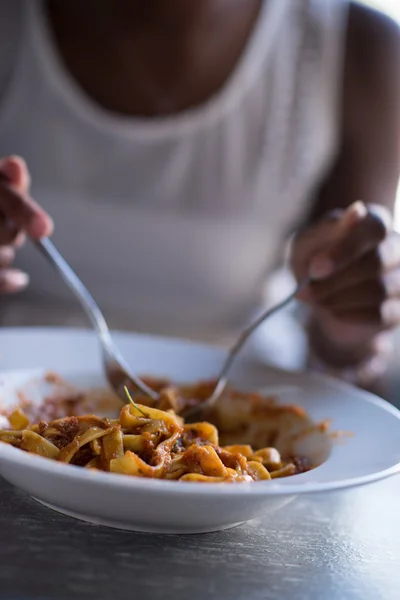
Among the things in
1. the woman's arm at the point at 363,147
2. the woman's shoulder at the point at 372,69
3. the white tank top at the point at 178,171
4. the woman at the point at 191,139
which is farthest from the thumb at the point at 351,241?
the woman's shoulder at the point at 372,69

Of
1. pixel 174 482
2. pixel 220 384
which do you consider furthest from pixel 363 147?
pixel 174 482

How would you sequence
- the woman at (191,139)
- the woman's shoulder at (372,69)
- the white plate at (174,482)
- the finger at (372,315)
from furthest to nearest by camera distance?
the woman's shoulder at (372,69) → the woman at (191,139) → the finger at (372,315) → the white plate at (174,482)

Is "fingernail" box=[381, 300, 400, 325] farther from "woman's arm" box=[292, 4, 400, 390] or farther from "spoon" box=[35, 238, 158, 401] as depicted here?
"spoon" box=[35, 238, 158, 401]

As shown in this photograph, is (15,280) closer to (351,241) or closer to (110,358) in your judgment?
(110,358)

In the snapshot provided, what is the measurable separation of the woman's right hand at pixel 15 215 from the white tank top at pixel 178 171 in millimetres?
619

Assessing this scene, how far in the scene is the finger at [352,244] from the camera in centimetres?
111

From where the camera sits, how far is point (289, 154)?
202 cm

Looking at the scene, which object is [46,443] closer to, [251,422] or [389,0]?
[251,422]

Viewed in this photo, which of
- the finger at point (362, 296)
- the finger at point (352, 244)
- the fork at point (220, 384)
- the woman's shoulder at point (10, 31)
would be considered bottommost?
the fork at point (220, 384)

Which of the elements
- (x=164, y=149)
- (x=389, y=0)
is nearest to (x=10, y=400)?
(x=164, y=149)

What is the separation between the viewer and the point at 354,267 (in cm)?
120

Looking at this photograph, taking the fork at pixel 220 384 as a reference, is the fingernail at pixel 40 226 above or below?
above

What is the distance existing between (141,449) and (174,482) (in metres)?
0.18

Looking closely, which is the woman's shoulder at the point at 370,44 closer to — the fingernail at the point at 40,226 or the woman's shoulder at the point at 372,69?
the woman's shoulder at the point at 372,69
